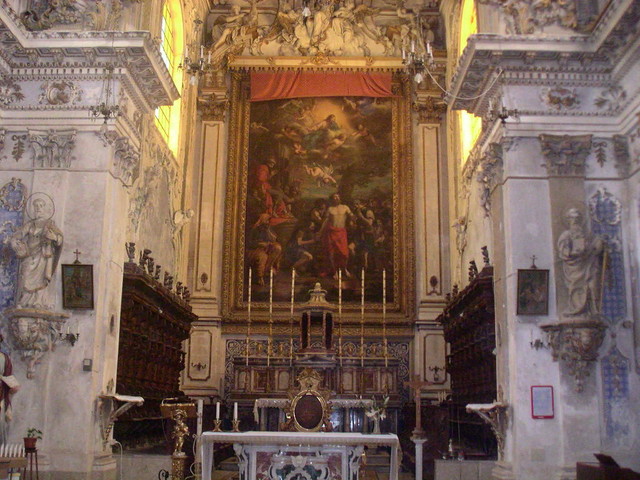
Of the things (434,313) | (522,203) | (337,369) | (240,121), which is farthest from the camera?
(240,121)

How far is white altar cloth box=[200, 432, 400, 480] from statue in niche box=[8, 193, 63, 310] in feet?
11.5

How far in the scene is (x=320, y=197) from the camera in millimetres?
19453

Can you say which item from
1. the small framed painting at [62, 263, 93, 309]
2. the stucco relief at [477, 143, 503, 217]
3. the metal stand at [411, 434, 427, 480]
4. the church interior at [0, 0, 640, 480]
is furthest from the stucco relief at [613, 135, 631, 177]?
the small framed painting at [62, 263, 93, 309]

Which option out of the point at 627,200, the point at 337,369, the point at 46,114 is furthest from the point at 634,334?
the point at 46,114

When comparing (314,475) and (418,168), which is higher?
(418,168)

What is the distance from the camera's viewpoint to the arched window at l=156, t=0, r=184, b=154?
16.7 metres

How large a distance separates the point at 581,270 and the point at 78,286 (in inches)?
295

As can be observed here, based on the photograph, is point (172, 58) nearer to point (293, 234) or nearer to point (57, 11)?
point (293, 234)

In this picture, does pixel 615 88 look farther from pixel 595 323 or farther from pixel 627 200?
pixel 595 323

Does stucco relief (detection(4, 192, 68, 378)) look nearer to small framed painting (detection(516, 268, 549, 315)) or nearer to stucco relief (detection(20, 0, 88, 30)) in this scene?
stucco relief (detection(20, 0, 88, 30))

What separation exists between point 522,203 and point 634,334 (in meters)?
2.51

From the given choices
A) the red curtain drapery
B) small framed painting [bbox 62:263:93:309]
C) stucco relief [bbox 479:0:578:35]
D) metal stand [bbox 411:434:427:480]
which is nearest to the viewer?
metal stand [bbox 411:434:427:480]

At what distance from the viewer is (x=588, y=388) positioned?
10.7 metres

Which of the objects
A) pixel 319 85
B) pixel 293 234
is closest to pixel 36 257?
pixel 293 234
